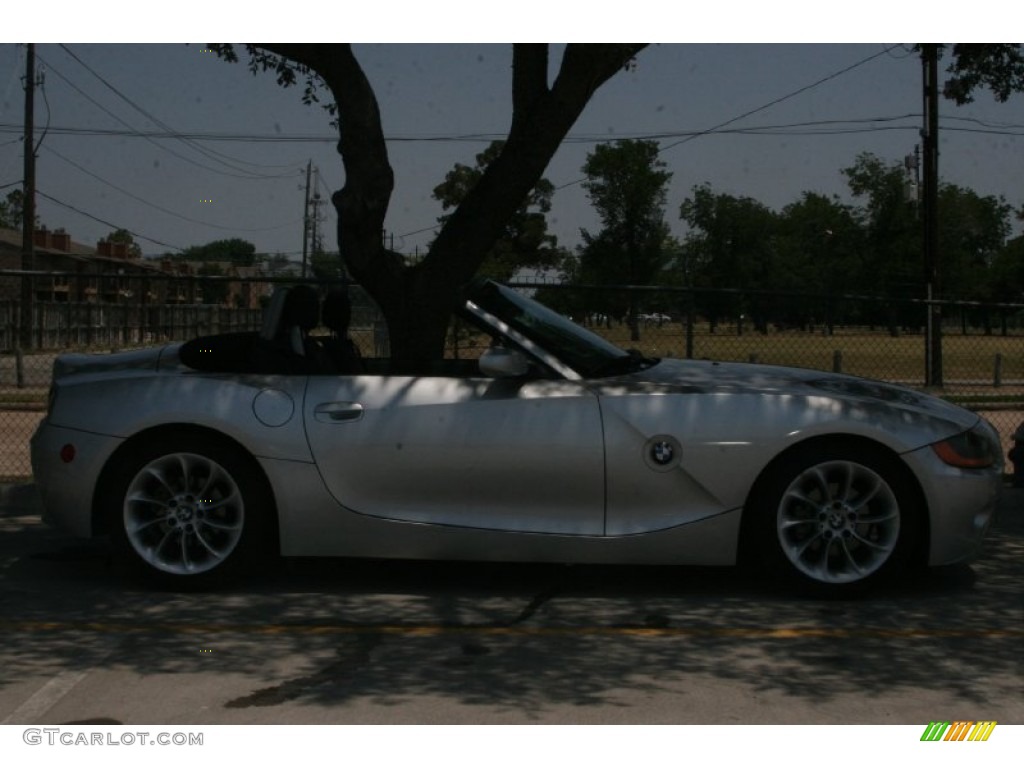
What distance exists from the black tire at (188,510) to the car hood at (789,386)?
1767 millimetres

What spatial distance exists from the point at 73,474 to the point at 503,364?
83.1 inches

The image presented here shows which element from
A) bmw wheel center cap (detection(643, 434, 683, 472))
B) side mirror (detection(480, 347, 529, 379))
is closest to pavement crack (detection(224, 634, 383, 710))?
side mirror (detection(480, 347, 529, 379))

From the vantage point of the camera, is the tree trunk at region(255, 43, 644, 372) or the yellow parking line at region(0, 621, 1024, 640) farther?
the tree trunk at region(255, 43, 644, 372)

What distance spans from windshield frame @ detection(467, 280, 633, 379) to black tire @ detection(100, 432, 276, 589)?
1.37m

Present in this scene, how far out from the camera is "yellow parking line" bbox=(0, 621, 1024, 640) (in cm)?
564

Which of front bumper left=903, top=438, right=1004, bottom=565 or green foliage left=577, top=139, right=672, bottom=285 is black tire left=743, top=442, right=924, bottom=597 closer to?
front bumper left=903, top=438, right=1004, bottom=565

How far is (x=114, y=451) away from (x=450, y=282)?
347 centimetres

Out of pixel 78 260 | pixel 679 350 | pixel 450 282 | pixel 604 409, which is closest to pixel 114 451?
pixel 604 409

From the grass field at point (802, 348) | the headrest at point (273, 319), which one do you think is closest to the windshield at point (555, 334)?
the headrest at point (273, 319)

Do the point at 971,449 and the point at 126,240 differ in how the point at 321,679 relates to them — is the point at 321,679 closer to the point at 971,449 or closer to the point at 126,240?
the point at 971,449

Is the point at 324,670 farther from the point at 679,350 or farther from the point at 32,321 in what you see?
the point at 32,321

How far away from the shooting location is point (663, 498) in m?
6.14
